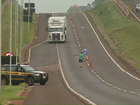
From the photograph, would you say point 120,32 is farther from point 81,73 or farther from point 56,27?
point 81,73

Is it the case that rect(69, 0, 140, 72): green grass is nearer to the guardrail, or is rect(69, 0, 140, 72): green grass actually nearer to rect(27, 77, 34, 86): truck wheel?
the guardrail

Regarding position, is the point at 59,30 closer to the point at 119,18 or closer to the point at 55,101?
the point at 119,18

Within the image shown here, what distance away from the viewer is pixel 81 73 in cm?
4216

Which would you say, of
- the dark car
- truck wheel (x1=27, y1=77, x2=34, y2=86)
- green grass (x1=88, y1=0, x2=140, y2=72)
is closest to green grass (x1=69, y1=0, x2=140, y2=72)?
green grass (x1=88, y1=0, x2=140, y2=72)

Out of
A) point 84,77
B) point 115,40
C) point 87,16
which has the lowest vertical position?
point 84,77

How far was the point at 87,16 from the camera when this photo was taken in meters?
99.3

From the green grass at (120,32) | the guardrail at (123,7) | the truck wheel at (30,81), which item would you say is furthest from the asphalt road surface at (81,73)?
the guardrail at (123,7)

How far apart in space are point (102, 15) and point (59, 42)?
33983mm

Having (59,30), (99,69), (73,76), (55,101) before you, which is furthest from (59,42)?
(55,101)

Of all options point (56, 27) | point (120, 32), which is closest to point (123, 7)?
point (120, 32)

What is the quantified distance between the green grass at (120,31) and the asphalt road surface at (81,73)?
211 cm

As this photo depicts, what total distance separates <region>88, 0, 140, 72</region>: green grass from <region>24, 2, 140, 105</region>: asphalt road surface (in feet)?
6.94

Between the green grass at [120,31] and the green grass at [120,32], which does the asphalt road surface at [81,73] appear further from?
the green grass at [120,31]

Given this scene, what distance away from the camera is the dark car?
31567 millimetres
